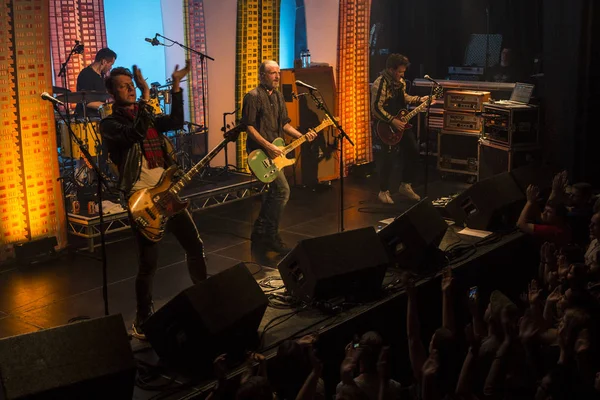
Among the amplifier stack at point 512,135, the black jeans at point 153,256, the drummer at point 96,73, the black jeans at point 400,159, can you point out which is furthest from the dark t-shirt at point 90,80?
the black jeans at point 153,256

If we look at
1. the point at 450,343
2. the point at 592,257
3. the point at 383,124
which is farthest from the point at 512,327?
the point at 383,124

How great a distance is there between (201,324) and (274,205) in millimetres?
3249

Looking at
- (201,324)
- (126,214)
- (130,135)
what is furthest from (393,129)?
(201,324)

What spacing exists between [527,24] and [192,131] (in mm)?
6212

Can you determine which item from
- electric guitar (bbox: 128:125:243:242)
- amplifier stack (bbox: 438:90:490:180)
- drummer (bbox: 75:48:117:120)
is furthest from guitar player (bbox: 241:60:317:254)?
amplifier stack (bbox: 438:90:490:180)

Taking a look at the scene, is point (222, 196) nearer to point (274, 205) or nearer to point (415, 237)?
point (274, 205)

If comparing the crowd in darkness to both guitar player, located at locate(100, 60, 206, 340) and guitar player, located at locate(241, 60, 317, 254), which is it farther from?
guitar player, located at locate(241, 60, 317, 254)

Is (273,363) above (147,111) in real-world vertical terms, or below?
below

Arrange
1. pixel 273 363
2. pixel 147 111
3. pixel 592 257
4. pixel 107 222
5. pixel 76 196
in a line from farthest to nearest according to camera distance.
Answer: pixel 76 196 → pixel 107 222 → pixel 592 257 → pixel 147 111 → pixel 273 363

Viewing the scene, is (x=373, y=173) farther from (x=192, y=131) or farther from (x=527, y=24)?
(x=527, y=24)

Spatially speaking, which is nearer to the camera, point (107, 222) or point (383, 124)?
point (107, 222)

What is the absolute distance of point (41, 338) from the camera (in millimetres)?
3947

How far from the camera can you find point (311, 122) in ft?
34.1

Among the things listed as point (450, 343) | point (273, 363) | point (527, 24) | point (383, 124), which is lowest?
point (273, 363)
